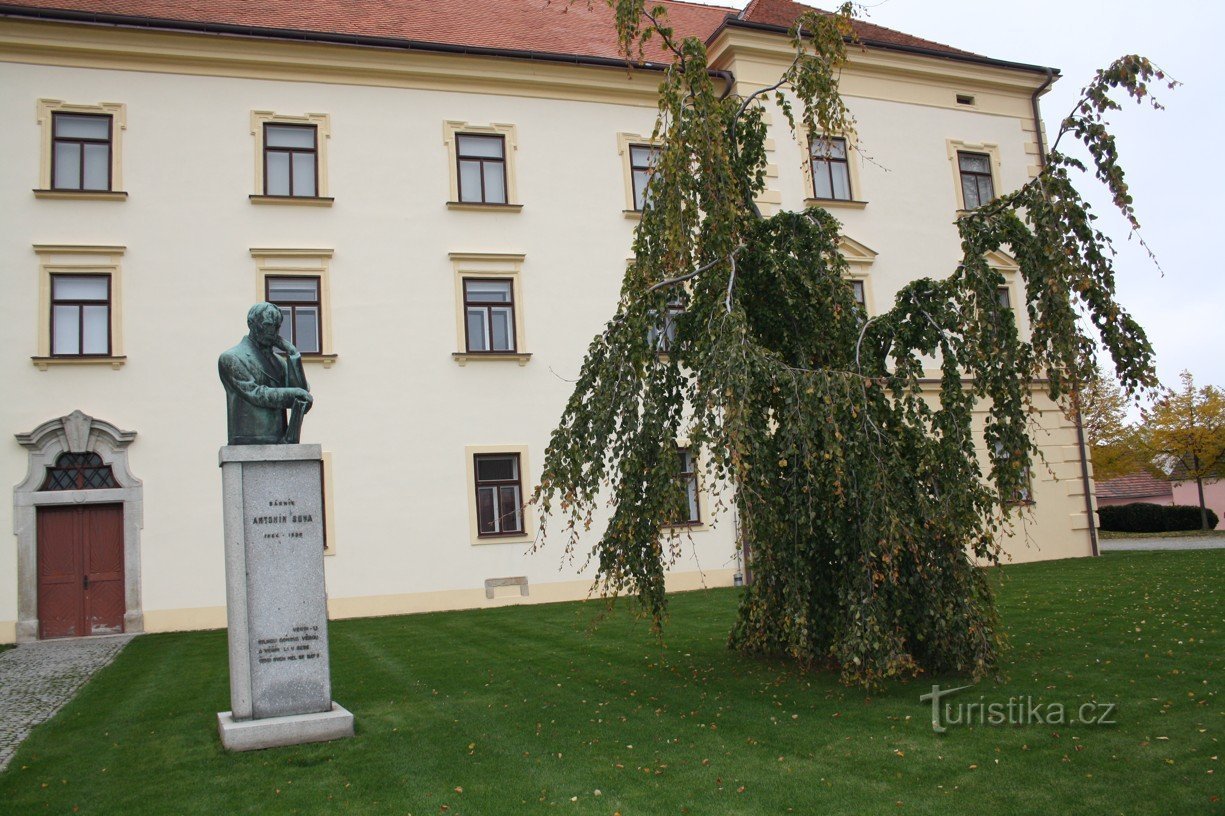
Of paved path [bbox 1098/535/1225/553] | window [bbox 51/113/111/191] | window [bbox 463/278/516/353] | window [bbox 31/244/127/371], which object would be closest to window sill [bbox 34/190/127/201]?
window [bbox 51/113/111/191]

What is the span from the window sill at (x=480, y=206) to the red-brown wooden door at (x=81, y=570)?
24.8 ft

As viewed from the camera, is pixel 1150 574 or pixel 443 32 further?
pixel 443 32

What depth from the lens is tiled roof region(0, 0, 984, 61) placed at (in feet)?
56.8

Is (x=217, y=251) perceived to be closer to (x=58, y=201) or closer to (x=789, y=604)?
(x=58, y=201)

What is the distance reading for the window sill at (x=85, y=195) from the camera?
1612 cm

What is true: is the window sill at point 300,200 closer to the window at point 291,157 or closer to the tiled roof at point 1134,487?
the window at point 291,157

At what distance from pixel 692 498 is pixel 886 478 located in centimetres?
1151

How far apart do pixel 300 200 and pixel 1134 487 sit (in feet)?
146

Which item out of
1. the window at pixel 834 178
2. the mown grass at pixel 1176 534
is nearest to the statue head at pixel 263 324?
the window at pixel 834 178

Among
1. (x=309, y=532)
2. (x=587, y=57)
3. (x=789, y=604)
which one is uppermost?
(x=587, y=57)

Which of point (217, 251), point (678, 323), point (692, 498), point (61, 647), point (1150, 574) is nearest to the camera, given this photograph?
point (678, 323)

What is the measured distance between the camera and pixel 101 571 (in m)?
15.8

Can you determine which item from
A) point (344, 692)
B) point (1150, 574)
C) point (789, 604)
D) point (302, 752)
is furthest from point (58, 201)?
point (1150, 574)

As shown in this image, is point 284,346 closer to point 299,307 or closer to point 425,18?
point 299,307
